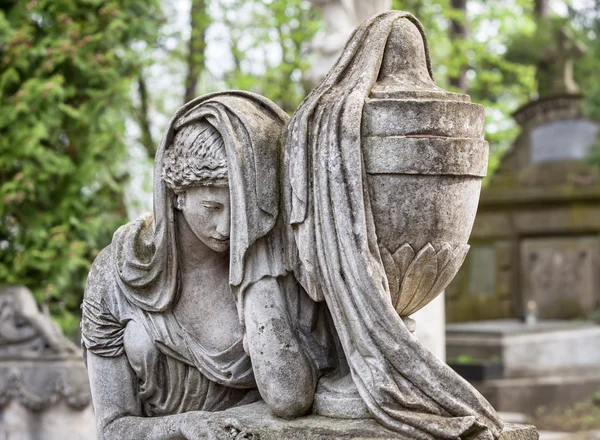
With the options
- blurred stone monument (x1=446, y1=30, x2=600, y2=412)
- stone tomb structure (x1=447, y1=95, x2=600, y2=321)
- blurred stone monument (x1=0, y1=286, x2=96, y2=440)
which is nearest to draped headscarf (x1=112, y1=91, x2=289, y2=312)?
blurred stone monument (x1=0, y1=286, x2=96, y2=440)

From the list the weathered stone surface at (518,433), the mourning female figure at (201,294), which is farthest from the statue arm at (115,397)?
the weathered stone surface at (518,433)

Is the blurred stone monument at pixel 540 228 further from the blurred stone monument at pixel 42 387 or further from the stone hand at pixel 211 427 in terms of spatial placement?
the stone hand at pixel 211 427

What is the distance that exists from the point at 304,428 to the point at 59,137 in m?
6.95

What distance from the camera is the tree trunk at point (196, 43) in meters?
14.1

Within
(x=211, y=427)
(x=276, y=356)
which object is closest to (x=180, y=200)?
(x=276, y=356)

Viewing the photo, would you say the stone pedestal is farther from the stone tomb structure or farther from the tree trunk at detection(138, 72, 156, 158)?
the tree trunk at detection(138, 72, 156, 158)

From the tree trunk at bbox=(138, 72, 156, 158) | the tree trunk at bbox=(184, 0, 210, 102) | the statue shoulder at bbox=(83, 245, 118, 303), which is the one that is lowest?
the statue shoulder at bbox=(83, 245, 118, 303)

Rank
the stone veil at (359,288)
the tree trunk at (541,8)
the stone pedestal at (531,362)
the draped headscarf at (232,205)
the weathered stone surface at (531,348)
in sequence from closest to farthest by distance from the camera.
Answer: the stone veil at (359,288) → the draped headscarf at (232,205) → the stone pedestal at (531,362) → the weathered stone surface at (531,348) → the tree trunk at (541,8)

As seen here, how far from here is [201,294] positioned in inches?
139

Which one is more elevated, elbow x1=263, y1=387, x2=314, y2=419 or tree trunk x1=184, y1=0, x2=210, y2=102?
tree trunk x1=184, y1=0, x2=210, y2=102

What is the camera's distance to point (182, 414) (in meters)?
3.38

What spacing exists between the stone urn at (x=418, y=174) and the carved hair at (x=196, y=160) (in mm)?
477

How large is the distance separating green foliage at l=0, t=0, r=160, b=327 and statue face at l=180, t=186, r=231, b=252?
5844 millimetres

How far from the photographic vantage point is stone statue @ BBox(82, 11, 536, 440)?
3.13 m
